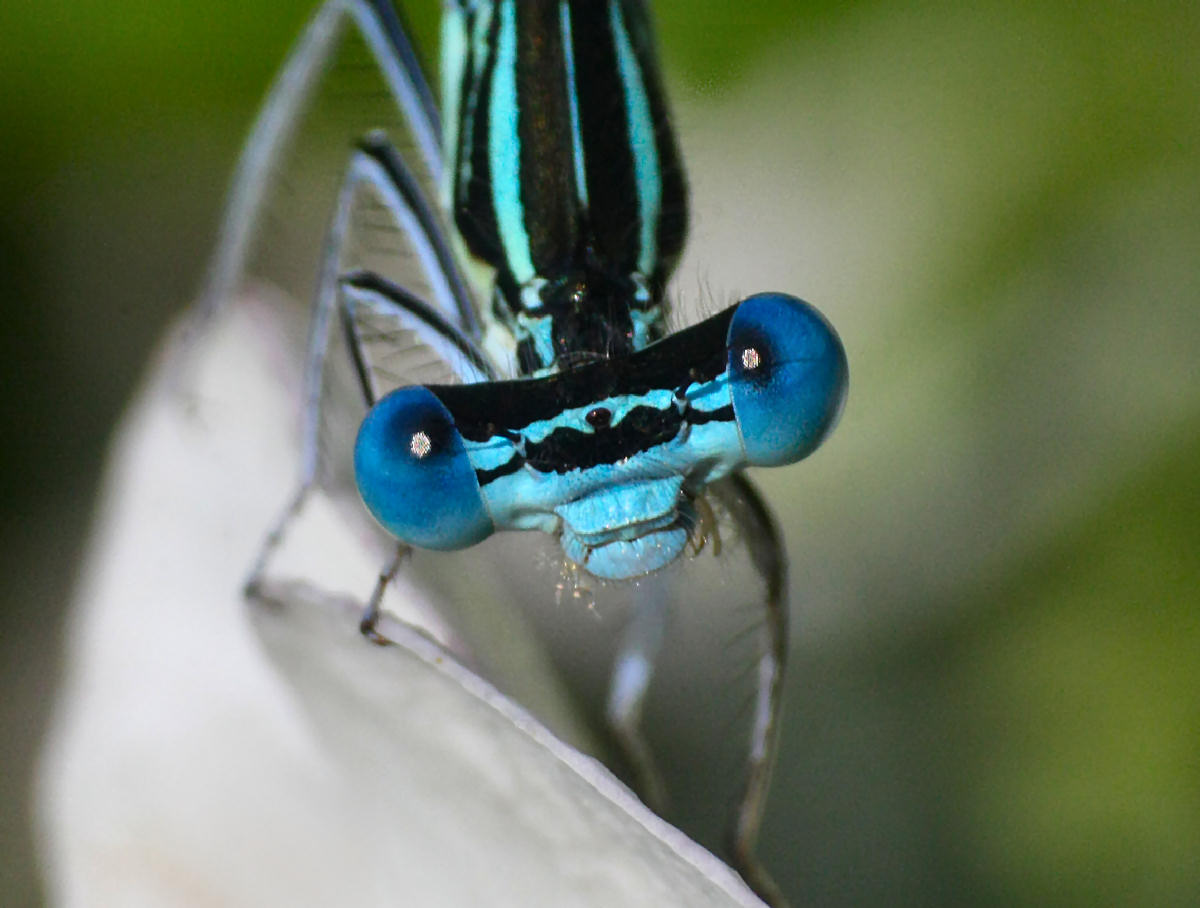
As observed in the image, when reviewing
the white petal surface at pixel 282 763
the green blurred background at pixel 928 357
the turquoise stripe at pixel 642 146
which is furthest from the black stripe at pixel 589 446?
the green blurred background at pixel 928 357

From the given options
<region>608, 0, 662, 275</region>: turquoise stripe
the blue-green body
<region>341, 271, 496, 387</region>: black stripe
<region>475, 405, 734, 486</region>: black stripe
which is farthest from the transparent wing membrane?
<region>475, 405, 734, 486</region>: black stripe

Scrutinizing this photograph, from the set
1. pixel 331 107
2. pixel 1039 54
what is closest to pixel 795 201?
pixel 1039 54

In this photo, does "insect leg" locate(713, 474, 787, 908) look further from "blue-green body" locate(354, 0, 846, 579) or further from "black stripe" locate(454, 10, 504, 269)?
"black stripe" locate(454, 10, 504, 269)

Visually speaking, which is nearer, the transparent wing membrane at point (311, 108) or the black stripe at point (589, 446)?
the black stripe at point (589, 446)

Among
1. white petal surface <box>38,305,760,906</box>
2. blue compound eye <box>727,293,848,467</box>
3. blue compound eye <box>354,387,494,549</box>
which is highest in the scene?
blue compound eye <box>727,293,848,467</box>

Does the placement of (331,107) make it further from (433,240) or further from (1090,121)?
(1090,121)

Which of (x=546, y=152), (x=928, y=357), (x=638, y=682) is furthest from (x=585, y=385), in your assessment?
(x=928, y=357)

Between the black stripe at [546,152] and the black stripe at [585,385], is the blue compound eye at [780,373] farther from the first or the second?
the black stripe at [546,152]

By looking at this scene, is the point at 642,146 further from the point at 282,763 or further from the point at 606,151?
the point at 282,763
